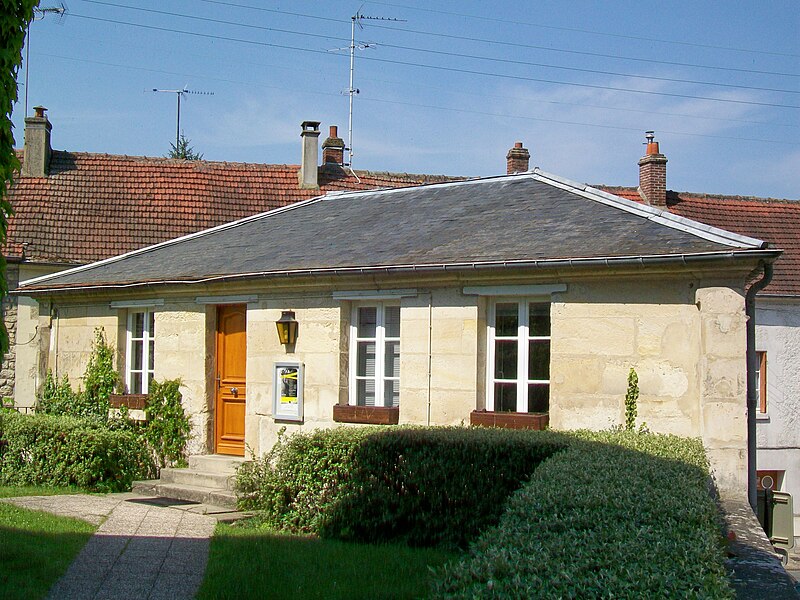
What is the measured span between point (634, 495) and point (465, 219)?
7.73 metres

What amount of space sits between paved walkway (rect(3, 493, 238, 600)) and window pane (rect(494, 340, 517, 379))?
12.1 ft

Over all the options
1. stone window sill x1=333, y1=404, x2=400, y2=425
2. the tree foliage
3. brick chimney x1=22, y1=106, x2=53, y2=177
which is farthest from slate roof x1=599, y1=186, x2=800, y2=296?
the tree foliage

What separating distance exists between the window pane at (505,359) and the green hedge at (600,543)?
4.57m

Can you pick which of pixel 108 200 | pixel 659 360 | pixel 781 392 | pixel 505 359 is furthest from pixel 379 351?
pixel 781 392

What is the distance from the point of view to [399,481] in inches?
365

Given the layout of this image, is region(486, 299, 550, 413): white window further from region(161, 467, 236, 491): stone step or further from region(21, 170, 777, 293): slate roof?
region(161, 467, 236, 491): stone step

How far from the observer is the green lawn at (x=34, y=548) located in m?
7.33

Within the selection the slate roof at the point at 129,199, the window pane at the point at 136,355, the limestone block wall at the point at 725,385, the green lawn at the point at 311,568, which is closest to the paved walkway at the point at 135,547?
the green lawn at the point at 311,568

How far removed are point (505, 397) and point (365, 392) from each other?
202 cm

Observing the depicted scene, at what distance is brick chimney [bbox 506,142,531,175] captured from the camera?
25719mm

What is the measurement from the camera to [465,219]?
12.7m

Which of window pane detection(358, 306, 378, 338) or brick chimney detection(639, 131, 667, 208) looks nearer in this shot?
window pane detection(358, 306, 378, 338)

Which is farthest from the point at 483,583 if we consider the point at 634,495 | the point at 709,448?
the point at 709,448

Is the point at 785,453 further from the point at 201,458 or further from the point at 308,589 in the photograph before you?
the point at 308,589
